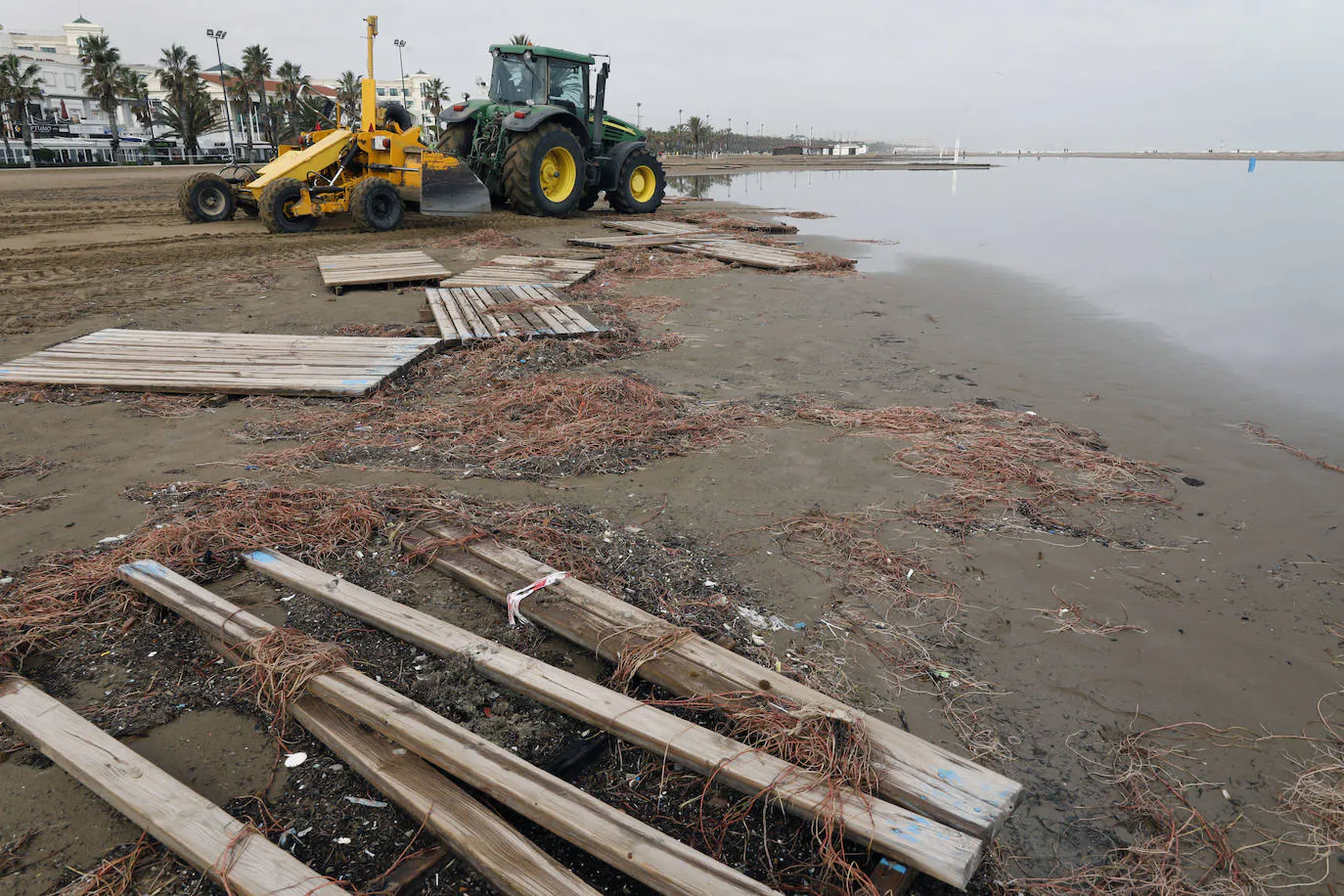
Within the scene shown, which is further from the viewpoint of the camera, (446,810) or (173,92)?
(173,92)

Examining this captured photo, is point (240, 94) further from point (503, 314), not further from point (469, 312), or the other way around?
point (503, 314)

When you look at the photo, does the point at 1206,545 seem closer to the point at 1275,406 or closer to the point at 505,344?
the point at 1275,406

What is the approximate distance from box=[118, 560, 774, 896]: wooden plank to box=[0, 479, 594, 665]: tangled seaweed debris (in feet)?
2.10

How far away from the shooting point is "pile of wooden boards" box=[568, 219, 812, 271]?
11.7 m

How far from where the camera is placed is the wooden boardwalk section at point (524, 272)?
9.28 metres

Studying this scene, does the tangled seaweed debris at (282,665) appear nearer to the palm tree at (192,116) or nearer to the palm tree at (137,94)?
the palm tree at (192,116)

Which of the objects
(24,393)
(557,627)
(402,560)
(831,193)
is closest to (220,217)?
(24,393)

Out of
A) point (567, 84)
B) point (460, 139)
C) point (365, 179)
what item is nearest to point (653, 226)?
point (567, 84)

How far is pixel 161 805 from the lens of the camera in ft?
6.39

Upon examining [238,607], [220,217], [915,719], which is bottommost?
[915,719]

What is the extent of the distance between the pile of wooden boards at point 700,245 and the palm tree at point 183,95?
45.8 m

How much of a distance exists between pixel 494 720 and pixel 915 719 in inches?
54.4

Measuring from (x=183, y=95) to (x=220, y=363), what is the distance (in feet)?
182

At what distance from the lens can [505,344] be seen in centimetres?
648
